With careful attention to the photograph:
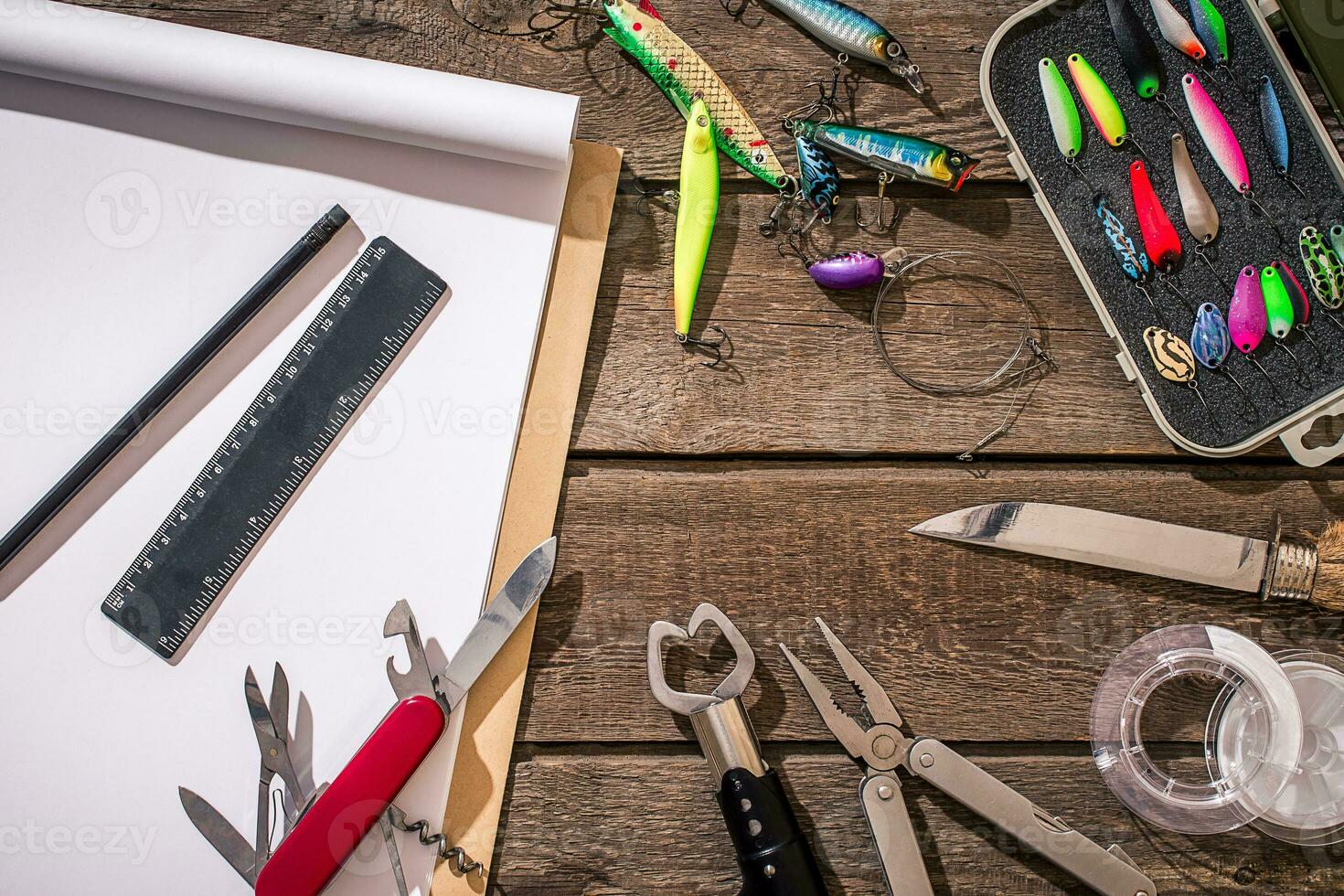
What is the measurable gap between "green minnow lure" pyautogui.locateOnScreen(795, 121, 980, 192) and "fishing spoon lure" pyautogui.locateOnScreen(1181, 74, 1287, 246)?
0.23 metres

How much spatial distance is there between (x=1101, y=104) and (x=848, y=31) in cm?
27

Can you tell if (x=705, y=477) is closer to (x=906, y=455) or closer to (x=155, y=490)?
(x=906, y=455)

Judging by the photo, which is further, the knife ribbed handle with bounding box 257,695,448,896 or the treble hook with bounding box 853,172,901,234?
the treble hook with bounding box 853,172,901,234

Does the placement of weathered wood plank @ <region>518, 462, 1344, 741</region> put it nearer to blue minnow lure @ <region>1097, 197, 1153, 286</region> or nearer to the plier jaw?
the plier jaw

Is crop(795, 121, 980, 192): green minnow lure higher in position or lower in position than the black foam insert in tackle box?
lower

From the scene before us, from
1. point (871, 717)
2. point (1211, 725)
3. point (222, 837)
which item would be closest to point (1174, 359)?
point (1211, 725)

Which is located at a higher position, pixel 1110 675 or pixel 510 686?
pixel 1110 675

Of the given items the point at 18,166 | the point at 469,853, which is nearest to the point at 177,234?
the point at 18,166

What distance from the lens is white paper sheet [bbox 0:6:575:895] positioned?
2.94 feet

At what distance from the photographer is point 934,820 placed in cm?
94

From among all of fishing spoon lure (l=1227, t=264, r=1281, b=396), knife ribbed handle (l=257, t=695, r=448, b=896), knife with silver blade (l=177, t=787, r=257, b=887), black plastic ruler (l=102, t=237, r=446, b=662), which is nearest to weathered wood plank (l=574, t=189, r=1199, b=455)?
fishing spoon lure (l=1227, t=264, r=1281, b=396)

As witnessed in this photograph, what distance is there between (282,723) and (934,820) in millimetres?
654

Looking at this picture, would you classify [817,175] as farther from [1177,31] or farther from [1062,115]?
[1177,31]

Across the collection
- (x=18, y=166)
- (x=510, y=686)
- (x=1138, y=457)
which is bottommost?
(x=510, y=686)
